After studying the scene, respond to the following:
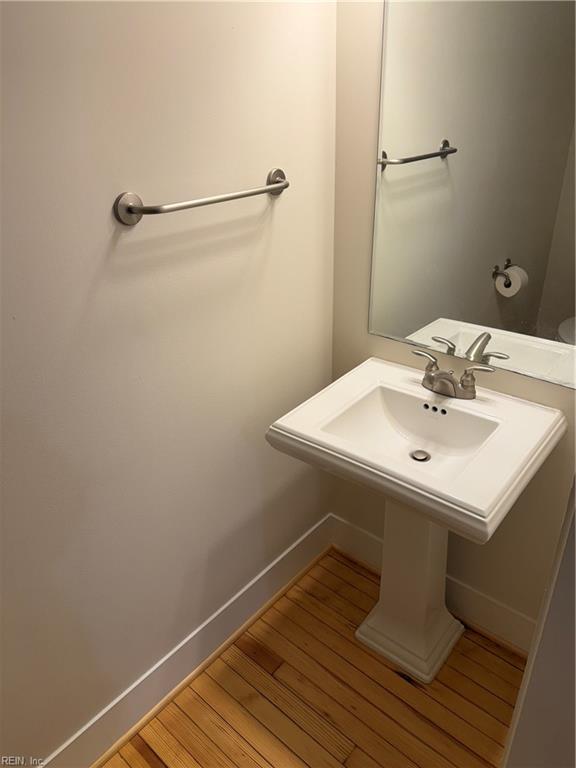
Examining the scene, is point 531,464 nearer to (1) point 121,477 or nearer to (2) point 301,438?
(2) point 301,438

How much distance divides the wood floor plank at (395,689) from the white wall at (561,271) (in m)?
1.07

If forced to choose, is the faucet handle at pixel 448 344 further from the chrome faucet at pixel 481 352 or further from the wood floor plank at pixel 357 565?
the wood floor plank at pixel 357 565

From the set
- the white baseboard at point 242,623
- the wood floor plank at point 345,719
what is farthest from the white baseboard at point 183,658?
the wood floor plank at point 345,719

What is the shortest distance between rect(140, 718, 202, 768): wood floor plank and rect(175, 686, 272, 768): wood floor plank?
0.23 ft

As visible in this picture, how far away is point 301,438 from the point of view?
134 cm

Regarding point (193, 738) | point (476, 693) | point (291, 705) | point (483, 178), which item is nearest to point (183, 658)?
point (193, 738)

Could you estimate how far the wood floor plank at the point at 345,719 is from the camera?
1.47 metres

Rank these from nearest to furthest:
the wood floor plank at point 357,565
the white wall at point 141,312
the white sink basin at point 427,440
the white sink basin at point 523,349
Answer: the white wall at point 141,312
the white sink basin at point 427,440
the white sink basin at point 523,349
the wood floor plank at point 357,565

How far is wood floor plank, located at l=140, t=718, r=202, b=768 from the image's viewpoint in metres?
1.47

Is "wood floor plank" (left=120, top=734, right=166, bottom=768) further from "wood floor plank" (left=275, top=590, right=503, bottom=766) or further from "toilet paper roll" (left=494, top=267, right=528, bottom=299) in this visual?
"toilet paper roll" (left=494, top=267, right=528, bottom=299)

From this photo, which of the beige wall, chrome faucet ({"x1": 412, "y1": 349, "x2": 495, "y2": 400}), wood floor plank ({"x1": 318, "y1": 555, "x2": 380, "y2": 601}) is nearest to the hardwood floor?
wood floor plank ({"x1": 318, "y1": 555, "x2": 380, "y2": 601})

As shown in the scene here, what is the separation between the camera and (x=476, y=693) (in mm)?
1632

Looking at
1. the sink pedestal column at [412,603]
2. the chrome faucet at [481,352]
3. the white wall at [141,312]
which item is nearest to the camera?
the white wall at [141,312]

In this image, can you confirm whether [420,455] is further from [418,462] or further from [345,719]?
[345,719]
